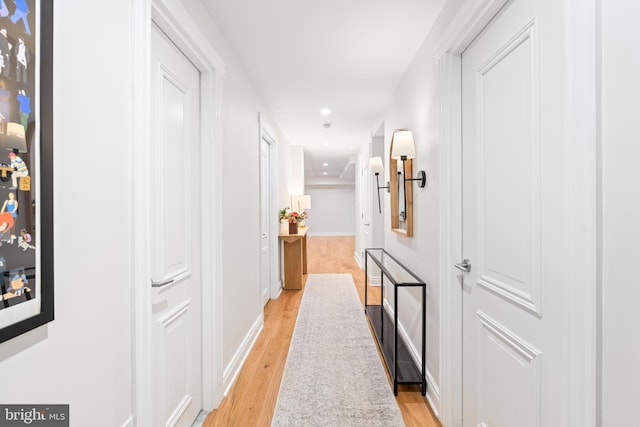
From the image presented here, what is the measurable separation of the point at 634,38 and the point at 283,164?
443 centimetres

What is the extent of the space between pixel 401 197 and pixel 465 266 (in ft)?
4.08

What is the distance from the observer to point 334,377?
2270mm

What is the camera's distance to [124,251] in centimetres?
107

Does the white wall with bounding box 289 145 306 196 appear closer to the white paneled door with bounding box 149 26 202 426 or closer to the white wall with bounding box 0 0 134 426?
the white paneled door with bounding box 149 26 202 426

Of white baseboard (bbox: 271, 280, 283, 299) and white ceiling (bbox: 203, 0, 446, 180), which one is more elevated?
white ceiling (bbox: 203, 0, 446, 180)

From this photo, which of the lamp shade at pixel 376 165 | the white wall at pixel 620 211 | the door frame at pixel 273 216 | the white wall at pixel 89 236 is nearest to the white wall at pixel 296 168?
the door frame at pixel 273 216

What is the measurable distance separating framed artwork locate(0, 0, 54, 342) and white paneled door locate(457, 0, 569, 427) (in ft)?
4.59

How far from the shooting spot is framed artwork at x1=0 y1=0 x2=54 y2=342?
646 millimetres

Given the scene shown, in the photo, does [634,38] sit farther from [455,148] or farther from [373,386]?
[373,386]

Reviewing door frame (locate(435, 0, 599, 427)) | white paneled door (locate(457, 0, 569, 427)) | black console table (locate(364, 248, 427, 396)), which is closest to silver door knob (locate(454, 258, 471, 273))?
white paneled door (locate(457, 0, 569, 427))

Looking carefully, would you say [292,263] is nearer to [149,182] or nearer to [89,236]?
[149,182]

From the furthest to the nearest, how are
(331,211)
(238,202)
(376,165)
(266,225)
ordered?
(331,211) → (266,225) → (376,165) → (238,202)

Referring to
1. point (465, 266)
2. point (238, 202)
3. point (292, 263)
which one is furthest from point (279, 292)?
point (465, 266)

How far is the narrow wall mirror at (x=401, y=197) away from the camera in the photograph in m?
2.49
